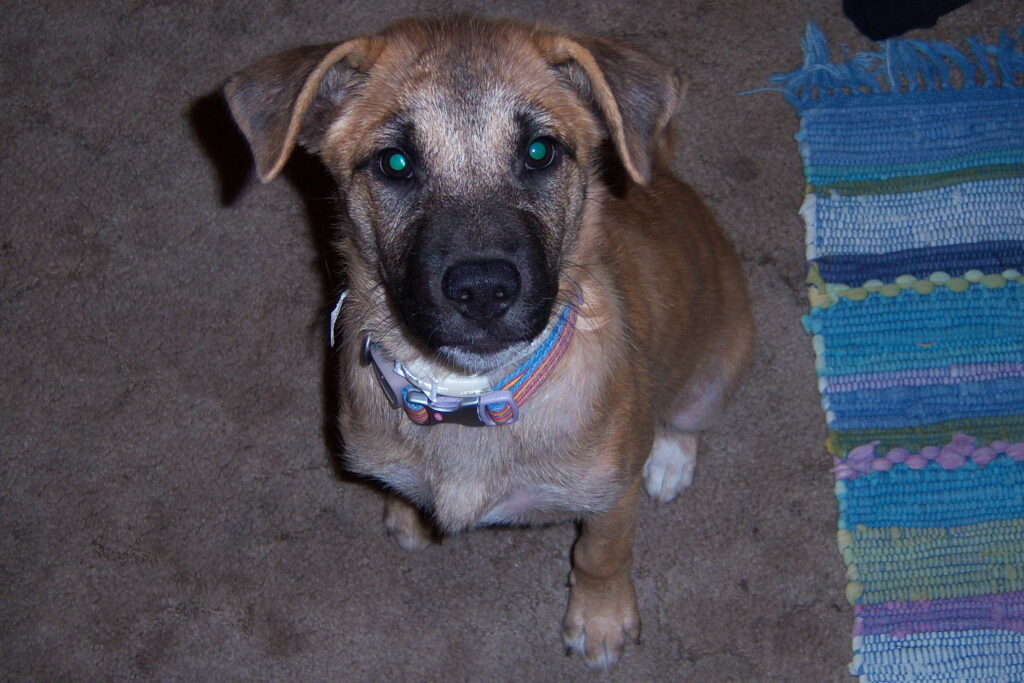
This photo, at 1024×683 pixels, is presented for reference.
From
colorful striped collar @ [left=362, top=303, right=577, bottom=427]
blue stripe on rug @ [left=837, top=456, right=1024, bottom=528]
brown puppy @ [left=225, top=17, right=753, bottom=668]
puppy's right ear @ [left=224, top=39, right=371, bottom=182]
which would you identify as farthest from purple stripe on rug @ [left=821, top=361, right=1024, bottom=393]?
puppy's right ear @ [left=224, top=39, right=371, bottom=182]

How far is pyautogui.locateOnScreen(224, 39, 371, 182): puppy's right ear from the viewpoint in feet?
7.96

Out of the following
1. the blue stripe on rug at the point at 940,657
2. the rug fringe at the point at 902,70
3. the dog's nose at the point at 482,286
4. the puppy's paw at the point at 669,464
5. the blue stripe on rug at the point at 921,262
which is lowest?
the blue stripe on rug at the point at 940,657

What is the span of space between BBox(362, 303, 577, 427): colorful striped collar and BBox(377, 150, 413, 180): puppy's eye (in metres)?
0.58

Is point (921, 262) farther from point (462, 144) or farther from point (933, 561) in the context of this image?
point (462, 144)

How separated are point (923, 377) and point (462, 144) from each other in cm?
249

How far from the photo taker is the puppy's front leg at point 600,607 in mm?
3367

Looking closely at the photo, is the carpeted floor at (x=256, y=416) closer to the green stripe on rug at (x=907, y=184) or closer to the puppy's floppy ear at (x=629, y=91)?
the green stripe on rug at (x=907, y=184)

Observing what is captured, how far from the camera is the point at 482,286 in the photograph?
2.36 metres

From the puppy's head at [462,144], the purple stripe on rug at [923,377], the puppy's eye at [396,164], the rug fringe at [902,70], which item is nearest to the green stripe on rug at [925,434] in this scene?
the purple stripe on rug at [923,377]

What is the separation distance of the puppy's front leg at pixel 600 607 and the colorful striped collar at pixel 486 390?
32.1 inches

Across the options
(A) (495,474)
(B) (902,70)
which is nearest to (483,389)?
(A) (495,474)

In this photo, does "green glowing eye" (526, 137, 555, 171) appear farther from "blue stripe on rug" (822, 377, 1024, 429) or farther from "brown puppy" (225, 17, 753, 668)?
"blue stripe on rug" (822, 377, 1024, 429)

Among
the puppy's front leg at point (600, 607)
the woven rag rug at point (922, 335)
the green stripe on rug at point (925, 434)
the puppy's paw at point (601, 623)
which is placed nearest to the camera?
the puppy's front leg at point (600, 607)

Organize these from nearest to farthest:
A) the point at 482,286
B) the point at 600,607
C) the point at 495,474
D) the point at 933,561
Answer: the point at 482,286 → the point at 495,474 → the point at 600,607 → the point at 933,561
